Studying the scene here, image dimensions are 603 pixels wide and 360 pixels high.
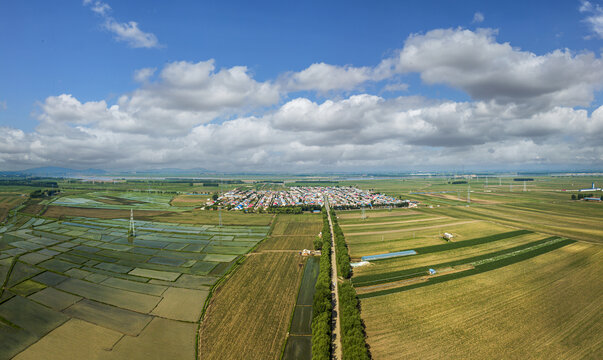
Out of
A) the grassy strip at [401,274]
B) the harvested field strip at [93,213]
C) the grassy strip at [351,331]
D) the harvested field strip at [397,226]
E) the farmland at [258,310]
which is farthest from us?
the harvested field strip at [93,213]

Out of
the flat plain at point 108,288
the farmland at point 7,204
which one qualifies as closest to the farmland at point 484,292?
the flat plain at point 108,288

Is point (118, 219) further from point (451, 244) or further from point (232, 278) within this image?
point (451, 244)

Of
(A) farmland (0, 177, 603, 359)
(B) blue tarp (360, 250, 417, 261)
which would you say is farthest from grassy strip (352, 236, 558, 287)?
(B) blue tarp (360, 250, 417, 261)

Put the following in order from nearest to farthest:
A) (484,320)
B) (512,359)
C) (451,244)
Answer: (512,359), (484,320), (451,244)

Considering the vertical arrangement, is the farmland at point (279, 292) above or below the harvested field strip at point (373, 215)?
below

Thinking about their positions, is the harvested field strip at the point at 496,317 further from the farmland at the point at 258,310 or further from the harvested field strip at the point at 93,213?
the harvested field strip at the point at 93,213

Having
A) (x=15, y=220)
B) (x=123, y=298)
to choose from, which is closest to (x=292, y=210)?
(x=123, y=298)
